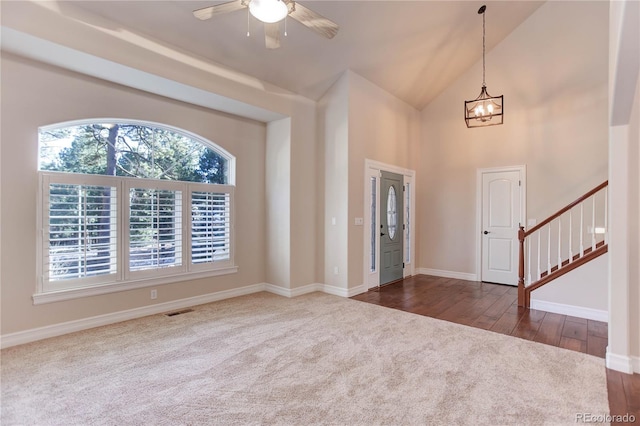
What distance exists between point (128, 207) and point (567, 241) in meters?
6.54

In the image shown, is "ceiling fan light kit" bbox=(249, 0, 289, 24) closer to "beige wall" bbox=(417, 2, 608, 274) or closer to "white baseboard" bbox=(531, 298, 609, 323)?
"white baseboard" bbox=(531, 298, 609, 323)

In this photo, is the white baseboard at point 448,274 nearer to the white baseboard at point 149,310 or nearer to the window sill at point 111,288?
the white baseboard at point 149,310

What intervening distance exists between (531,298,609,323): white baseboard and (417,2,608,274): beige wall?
1.86 meters

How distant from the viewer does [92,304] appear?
3727mm

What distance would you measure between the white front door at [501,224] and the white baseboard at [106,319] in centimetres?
457

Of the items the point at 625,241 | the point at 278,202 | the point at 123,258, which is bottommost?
the point at 123,258

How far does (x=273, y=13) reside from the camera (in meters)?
2.38

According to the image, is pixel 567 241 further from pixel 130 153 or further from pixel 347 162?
pixel 130 153

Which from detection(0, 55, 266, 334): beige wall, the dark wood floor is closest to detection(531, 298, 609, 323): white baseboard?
the dark wood floor

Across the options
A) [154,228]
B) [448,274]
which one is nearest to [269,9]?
[154,228]

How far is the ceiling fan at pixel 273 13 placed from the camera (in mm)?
2328

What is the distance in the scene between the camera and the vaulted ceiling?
3.46 meters

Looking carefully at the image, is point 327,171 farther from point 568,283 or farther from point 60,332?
point 60,332

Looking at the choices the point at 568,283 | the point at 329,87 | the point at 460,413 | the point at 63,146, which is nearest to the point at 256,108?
→ the point at 329,87
